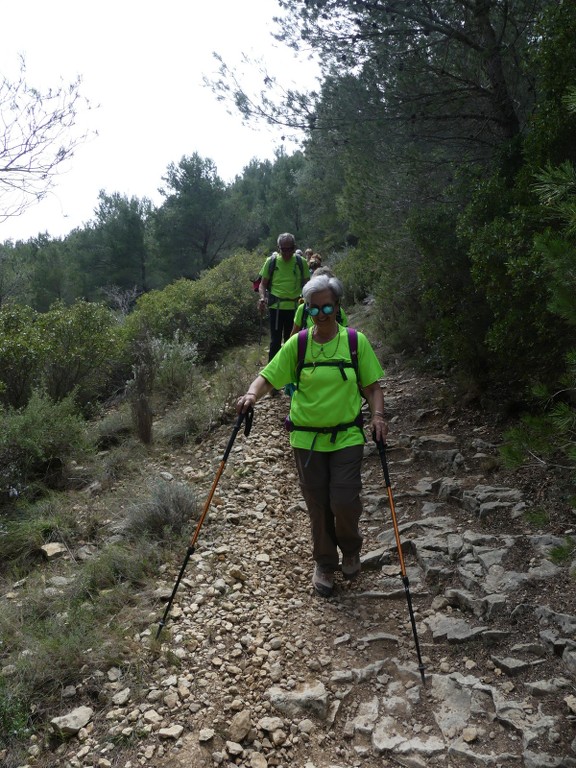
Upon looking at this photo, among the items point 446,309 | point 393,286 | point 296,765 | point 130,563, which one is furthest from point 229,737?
point 393,286

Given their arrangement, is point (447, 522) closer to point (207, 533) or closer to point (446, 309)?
point (207, 533)

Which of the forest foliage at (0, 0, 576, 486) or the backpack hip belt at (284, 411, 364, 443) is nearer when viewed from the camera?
the backpack hip belt at (284, 411, 364, 443)

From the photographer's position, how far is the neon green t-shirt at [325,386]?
386 cm

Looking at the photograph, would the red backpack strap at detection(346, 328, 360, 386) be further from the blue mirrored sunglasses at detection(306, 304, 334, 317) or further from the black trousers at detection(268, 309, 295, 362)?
the black trousers at detection(268, 309, 295, 362)

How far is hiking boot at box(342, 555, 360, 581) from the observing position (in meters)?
4.34

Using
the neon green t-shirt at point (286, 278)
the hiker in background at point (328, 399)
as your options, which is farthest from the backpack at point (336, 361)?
the neon green t-shirt at point (286, 278)

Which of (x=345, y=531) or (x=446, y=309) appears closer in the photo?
(x=345, y=531)

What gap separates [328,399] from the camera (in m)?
3.86

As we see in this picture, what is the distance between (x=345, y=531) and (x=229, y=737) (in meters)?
1.53

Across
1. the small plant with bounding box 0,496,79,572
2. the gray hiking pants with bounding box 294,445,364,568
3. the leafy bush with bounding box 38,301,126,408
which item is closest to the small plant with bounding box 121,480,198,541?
the small plant with bounding box 0,496,79,572

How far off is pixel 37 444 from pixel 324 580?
4042 millimetres

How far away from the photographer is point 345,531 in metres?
4.15

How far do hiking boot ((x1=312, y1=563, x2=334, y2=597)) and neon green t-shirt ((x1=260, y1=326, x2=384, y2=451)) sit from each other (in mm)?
1028

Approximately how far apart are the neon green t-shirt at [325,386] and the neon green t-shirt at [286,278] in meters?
4.00
